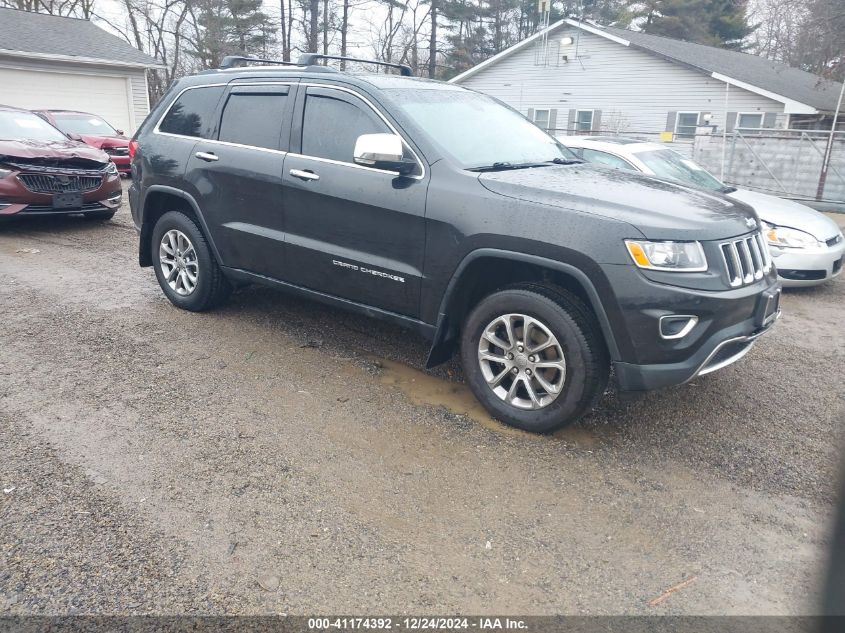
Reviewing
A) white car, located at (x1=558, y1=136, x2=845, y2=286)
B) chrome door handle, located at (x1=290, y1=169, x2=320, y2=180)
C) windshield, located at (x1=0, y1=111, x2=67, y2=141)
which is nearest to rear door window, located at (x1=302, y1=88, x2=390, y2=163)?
chrome door handle, located at (x1=290, y1=169, x2=320, y2=180)

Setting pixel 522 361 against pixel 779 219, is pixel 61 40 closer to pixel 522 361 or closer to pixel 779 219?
pixel 779 219

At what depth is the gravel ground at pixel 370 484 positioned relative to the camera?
261 centimetres

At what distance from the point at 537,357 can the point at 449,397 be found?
2.65ft

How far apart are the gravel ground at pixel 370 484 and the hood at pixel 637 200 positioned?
1.23 meters

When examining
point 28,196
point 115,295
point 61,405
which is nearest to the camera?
point 61,405

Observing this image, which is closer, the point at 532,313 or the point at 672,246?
the point at 672,246

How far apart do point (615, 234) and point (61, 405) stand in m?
3.33

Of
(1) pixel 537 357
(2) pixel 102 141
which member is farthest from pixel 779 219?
(2) pixel 102 141

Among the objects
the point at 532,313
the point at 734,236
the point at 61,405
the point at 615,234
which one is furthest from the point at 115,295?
the point at 734,236

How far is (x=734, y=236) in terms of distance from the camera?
3574 mm

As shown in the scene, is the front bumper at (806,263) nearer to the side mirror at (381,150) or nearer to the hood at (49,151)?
the side mirror at (381,150)

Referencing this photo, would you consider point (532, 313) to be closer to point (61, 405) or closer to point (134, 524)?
point (134, 524)

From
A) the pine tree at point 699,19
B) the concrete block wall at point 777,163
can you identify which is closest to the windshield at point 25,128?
the concrete block wall at point 777,163

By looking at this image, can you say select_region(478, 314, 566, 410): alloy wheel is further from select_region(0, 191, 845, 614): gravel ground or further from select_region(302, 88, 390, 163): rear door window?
select_region(302, 88, 390, 163): rear door window
